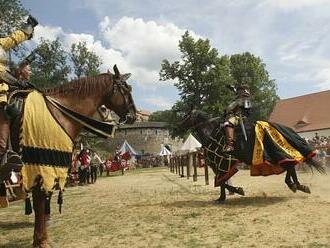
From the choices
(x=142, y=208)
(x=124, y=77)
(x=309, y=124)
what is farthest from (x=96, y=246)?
(x=309, y=124)

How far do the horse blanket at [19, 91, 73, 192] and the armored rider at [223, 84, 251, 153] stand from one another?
5.15 m

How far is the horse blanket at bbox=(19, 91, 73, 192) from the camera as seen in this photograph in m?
6.30

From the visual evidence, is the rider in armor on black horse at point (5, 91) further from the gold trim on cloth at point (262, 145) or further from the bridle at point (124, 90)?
the gold trim on cloth at point (262, 145)

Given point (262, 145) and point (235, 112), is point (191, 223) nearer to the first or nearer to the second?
point (262, 145)

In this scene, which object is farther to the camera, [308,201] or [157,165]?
[157,165]

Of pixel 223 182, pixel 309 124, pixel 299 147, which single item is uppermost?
pixel 309 124

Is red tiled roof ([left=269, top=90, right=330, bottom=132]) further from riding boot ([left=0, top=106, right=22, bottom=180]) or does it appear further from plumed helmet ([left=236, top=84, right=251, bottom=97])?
riding boot ([left=0, top=106, right=22, bottom=180])

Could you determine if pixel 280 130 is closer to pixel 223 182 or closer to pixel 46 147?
pixel 223 182

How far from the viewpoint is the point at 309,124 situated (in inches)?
2721

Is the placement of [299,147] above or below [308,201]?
above

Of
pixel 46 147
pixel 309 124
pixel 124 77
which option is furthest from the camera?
pixel 309 124

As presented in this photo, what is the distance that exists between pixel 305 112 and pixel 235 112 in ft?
209

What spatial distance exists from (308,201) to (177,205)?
288 cm

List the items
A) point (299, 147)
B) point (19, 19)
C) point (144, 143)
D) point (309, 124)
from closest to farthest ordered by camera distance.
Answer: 1. point (299, 147)
2. point (19, 19)
3. point (309, 124)
4. point (144, 143)
